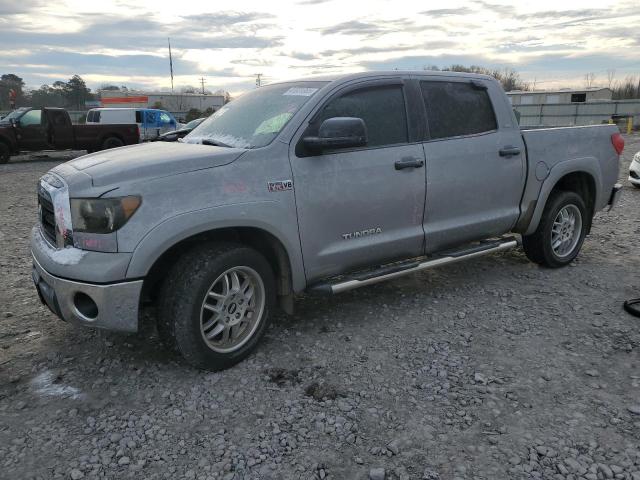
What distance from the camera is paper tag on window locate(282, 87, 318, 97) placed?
154 inches

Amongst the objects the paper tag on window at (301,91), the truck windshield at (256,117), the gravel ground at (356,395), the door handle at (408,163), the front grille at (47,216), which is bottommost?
the gravel ground at (356,395)

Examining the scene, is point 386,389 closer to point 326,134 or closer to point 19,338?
point 326,134

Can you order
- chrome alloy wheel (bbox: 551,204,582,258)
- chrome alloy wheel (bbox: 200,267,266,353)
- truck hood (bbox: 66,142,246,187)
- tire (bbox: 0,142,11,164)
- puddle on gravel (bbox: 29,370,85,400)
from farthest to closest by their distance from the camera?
tire (bbox: 0,142,11,164)
chrome alloy wheel (bbox: 551,204,582,258)
chrome alloy wheel (bbox: 200,267,266,353)
puddle on gravel (bbox: 29,370,85,400)
truck hood (bbox: 66,142,246,187)

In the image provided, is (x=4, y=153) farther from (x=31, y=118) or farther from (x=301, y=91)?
(x=301, y=91)

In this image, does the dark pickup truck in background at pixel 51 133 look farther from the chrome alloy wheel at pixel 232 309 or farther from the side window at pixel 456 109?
the chrome alloy wheel at pixel 232 309

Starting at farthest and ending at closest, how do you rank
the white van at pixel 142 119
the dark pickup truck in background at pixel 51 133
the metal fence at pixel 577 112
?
1. the metal fence at pixel 577 112
2. the white van at pixel 142 119
3. the dark pickup truck in background at pixel 51 133

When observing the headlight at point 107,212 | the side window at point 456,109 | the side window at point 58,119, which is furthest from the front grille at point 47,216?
the side window at point 58,119

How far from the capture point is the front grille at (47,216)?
3461mm

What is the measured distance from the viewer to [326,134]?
355 centimetres

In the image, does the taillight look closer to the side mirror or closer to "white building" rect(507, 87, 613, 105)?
the side mirror

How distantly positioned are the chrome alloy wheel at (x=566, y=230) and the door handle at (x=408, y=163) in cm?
201

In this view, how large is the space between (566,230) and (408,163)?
8.01 feet

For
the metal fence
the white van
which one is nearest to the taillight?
the white van

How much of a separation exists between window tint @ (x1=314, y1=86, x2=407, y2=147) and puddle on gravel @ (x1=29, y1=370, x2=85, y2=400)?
8.08 ft
